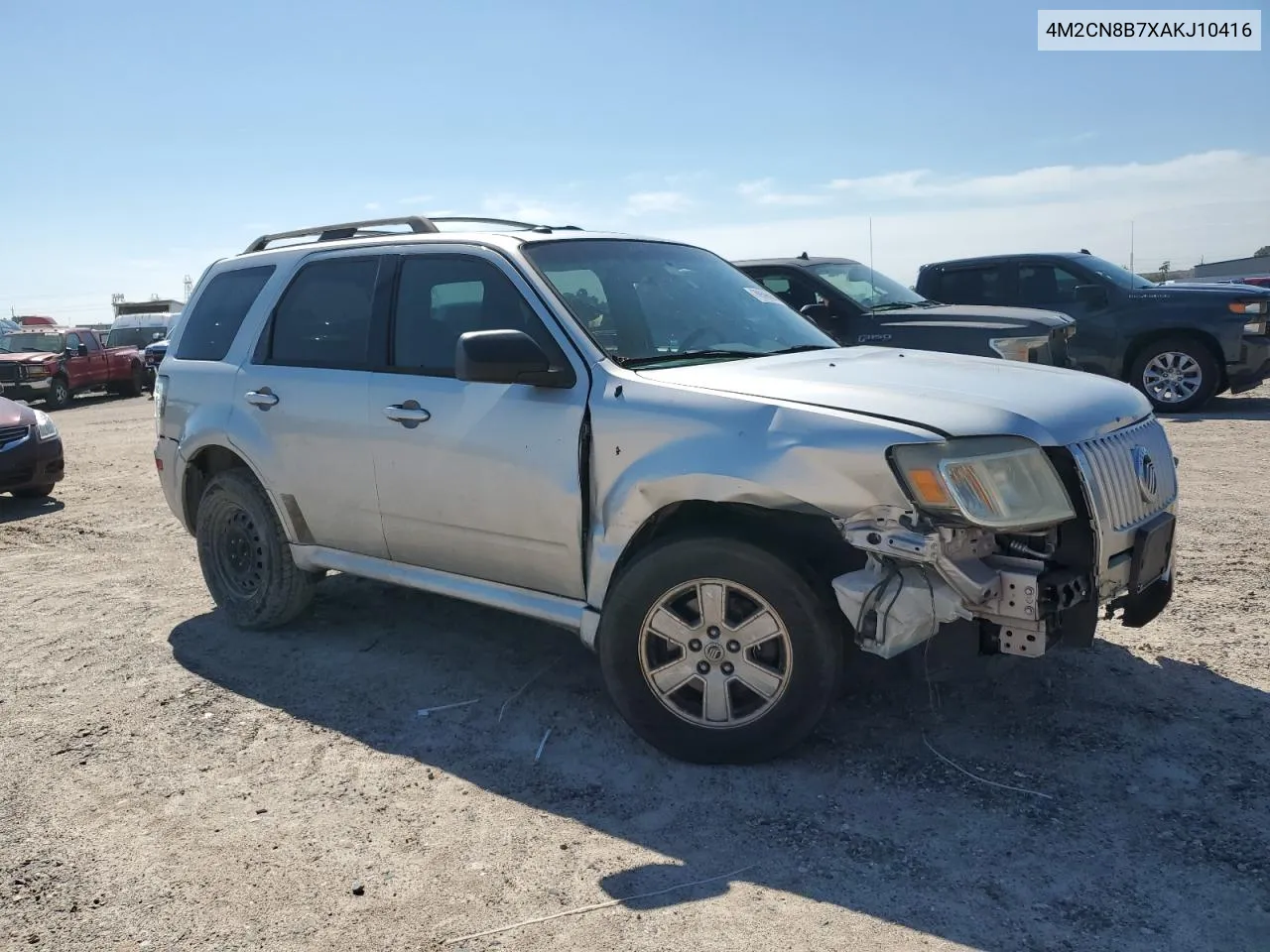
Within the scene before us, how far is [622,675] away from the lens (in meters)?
3.79

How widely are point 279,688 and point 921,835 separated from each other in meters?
2.88

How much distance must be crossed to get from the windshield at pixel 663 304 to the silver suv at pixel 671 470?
0.06 feet

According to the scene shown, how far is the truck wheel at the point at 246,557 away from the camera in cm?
525

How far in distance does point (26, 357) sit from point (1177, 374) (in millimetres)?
20772

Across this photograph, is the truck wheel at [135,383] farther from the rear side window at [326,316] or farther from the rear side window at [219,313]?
the rear side window at [326,316]

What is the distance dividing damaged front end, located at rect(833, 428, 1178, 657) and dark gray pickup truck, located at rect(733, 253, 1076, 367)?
14.6 ft

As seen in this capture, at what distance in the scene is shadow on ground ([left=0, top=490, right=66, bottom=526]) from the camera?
30.4 ft

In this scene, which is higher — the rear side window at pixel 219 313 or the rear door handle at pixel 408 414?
the rear side window at pixel 219 313

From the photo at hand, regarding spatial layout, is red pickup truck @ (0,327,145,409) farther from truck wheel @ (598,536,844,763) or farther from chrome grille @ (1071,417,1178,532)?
chrome grille @ (1071,417,1178,532)

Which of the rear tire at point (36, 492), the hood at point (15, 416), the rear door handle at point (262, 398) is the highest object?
the rear door handle at point (262, 398)

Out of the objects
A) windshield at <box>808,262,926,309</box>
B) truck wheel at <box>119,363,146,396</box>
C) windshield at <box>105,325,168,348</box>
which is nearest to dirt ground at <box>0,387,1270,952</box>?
windshield at <box>808,262,926,309</box>

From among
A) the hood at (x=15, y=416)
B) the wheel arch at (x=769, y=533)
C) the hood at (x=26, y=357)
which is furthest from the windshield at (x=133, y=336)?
the wheel arch at (x=769, y=533)

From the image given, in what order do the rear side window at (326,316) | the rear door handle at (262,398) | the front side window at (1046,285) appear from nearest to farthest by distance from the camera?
the rear side window at (326,316) < the rear door handle at (262,398) < the front side window at (1046,285)

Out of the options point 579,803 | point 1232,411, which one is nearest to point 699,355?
point 579,803
